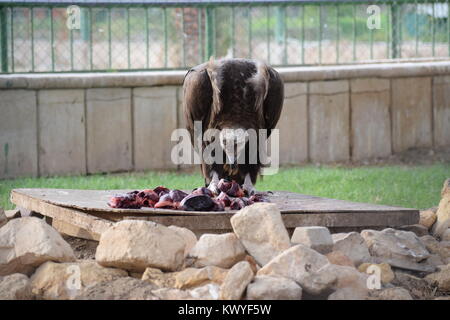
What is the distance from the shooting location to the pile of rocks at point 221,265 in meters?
4.82

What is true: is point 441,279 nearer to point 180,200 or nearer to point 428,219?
point 428,219

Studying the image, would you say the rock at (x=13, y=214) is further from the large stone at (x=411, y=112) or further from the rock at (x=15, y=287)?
the large stone at (x=411, y=112)

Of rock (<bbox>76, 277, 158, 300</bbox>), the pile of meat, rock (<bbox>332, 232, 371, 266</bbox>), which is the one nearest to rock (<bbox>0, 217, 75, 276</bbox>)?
rock (<bbox>76, 277, 158, 300</bbox>)

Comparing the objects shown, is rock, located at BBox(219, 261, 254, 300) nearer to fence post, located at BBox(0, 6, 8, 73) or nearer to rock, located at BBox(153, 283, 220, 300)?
rock, located at BBox(153, 283, 220, 300)

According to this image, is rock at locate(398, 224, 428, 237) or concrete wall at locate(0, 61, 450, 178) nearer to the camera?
rock at locate(398, 224, 428, 237)

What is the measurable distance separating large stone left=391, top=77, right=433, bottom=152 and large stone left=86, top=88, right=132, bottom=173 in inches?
139

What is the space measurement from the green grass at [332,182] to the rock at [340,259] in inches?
146

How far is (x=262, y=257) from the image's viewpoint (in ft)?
17.0

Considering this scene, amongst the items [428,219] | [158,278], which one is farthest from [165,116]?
[158,278]

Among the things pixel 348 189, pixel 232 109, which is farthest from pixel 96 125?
pixel 232 109

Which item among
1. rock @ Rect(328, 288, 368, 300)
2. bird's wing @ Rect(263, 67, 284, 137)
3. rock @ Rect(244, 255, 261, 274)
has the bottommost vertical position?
rock @ Rect(328, 288, 368, 300)

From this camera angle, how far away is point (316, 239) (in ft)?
17.4

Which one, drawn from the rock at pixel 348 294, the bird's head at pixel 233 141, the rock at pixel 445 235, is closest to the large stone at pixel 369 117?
the bird's head at pixel 233 141

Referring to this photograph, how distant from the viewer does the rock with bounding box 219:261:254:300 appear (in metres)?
4.62
